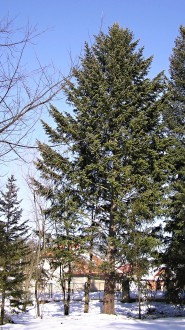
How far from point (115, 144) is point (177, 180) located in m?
4.16

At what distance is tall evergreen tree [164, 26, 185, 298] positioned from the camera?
15875 mm

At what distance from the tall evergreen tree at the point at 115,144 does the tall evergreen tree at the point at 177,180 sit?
3.68 ft

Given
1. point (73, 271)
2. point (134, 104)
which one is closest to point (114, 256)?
point (73, 271)

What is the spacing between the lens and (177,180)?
17.3m

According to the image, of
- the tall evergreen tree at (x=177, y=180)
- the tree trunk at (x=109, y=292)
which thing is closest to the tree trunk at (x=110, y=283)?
the tree trunk at (x=109, y=292)

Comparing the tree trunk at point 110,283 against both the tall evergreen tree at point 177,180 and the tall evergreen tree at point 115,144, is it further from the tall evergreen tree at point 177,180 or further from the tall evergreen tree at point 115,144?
the tall evergreen tree at point 177,180

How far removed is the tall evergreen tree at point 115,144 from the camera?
15109mm

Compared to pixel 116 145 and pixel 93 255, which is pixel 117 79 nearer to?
pixel 116 145

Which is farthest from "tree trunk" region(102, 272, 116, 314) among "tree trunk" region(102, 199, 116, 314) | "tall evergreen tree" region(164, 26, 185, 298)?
"tall evergreen tree" region(164, 26, 185, 298)

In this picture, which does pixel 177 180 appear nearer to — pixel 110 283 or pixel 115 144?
pixel 115 144

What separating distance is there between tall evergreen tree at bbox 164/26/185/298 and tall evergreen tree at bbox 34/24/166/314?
1122 mm

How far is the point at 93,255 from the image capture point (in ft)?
52.7

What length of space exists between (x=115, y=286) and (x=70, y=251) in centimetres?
250

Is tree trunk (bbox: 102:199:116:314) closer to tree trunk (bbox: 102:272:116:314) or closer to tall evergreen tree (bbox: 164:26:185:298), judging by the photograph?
tree trunk (bbox: 102:272:116:314)
